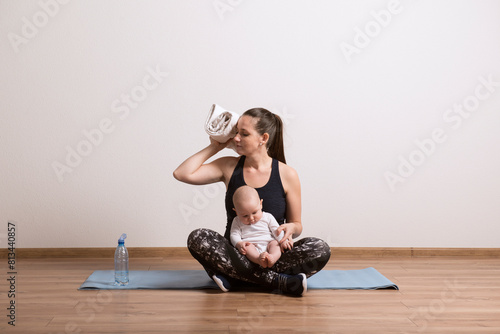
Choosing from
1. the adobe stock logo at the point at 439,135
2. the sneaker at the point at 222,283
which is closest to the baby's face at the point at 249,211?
the sneaker at the point at 222,283

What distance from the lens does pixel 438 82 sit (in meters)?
3.64

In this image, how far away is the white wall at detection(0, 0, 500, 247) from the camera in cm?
350

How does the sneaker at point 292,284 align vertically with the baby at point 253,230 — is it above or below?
below

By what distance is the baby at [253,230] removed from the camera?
2.48m

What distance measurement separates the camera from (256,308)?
7.36 feet

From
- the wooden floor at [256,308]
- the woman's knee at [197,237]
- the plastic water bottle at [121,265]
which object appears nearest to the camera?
the wooden floor at [256,308]

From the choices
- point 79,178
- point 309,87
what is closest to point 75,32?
point 79,178

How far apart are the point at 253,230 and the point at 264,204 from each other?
167 mm

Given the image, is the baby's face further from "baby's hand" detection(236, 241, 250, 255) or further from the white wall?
the white wall

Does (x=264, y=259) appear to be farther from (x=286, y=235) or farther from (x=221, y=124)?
(x=221, y=124)

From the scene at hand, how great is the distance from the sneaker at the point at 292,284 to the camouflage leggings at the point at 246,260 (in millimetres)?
36

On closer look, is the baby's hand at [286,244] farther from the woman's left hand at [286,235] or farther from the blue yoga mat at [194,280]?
the blue yoga mat at [194,280]

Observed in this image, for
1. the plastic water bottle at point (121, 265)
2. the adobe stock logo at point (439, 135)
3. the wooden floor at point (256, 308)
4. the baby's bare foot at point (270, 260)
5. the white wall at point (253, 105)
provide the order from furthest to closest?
the adobe stock logo at point (439, 135), the white wall at point (253, 105), the plastic water bottle at point (121, 265), the baby's bare foot at point (270, 260), the wooden floor at point (256, 308)

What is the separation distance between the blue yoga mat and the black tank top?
29 centimetres
